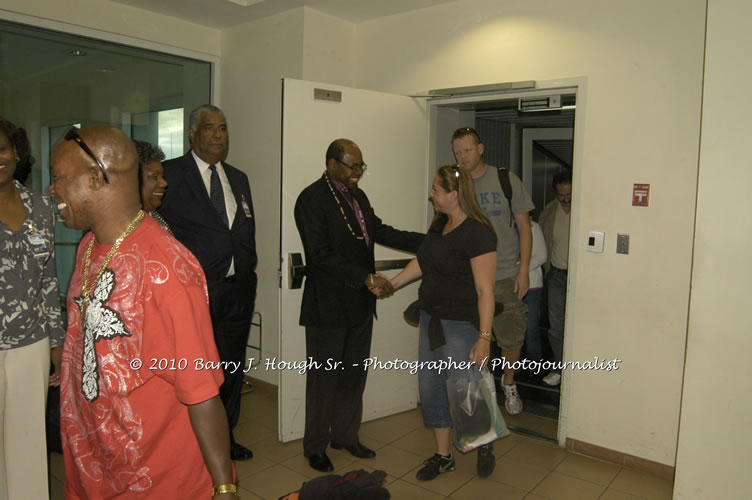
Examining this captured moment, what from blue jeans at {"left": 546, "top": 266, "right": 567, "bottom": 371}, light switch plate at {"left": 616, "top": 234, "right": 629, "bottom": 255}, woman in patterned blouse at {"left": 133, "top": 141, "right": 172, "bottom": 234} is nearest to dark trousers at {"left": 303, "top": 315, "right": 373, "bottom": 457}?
woman in patterned blouse at {"left": 133, "top": 141, "right": 172, "bottom": 234}

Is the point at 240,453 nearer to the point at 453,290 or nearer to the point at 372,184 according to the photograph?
the point at 453,290

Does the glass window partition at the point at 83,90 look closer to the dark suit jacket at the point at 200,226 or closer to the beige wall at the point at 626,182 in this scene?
the dark suit jacket at the point at 200,226

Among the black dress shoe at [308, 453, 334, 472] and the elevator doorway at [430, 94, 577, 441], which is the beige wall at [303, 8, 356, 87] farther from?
the black dress shoe at [308, 453, 334, 472]

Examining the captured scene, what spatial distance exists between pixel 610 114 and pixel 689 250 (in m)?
0.84

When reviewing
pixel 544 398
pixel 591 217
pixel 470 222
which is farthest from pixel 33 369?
pixel 544 398

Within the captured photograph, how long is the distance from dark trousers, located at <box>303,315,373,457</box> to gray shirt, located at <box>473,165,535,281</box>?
100cm

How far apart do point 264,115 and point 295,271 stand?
1515mm

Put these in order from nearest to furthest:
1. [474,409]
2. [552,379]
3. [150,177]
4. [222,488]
Result: 1. [222,488]
2. [150,177]
3. [474,409]
4. [552,379]

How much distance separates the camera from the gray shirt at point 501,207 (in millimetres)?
3412

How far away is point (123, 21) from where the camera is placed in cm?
381

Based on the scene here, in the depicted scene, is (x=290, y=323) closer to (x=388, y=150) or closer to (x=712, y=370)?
(x=388, y=150)

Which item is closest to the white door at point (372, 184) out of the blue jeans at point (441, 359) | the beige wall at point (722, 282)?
the blue jeans at point (441, 359)

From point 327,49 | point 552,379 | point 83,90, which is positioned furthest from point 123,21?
point 552,379

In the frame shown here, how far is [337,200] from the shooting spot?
292cm
